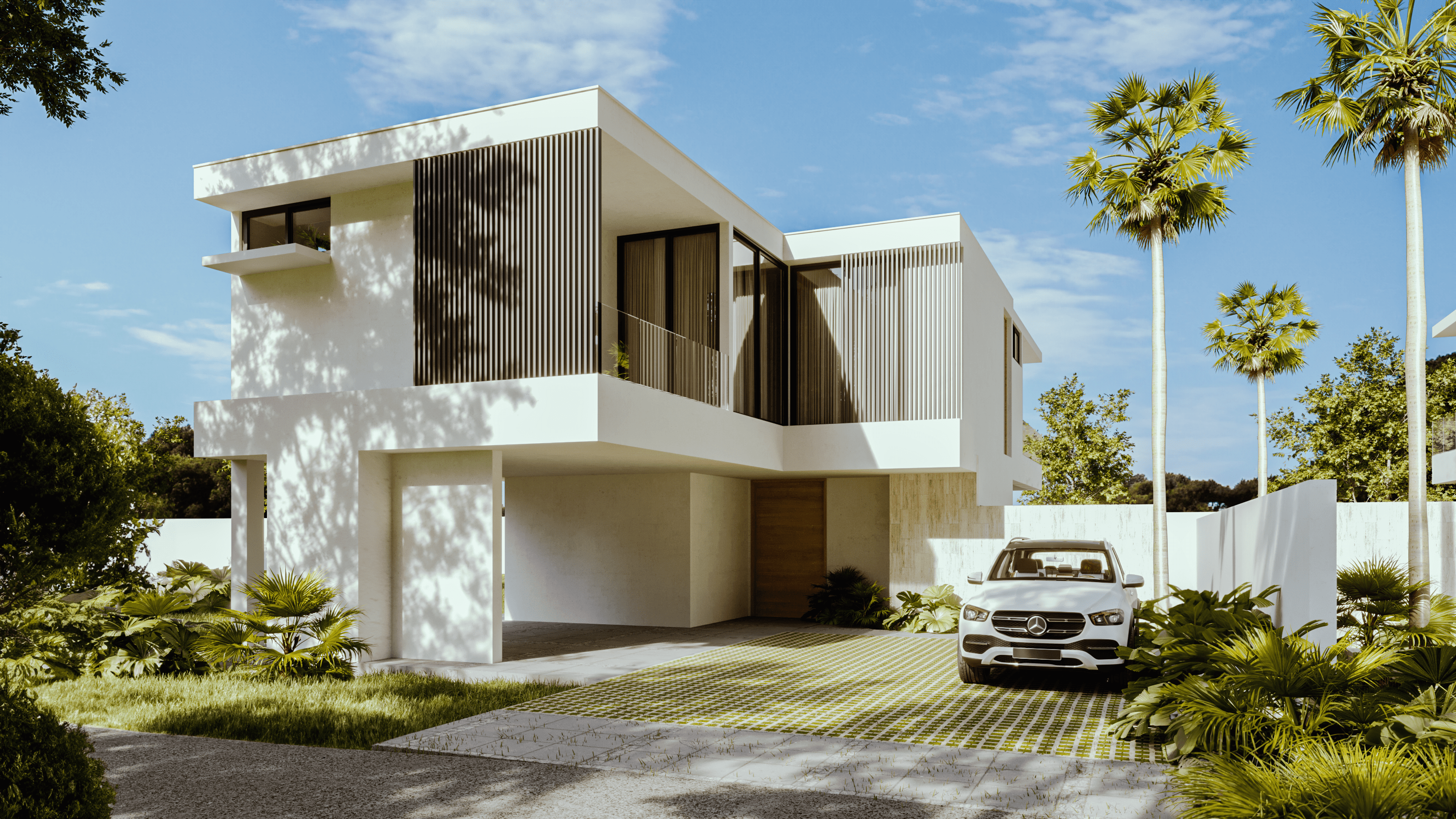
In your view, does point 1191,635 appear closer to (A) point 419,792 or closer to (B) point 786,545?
(A) point 419,792

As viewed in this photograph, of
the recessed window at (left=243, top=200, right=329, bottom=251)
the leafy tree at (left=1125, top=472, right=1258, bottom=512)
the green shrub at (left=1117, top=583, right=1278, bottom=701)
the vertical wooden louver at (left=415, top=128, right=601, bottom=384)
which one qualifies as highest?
the recessed window at (left=243, top=200, right=329, bottom=251)

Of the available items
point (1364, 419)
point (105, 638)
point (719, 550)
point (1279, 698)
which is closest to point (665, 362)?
point (719, 550)

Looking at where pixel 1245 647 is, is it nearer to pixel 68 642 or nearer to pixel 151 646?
pixel 151 646

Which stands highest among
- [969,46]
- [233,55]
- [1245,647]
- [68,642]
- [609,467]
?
[969,46]

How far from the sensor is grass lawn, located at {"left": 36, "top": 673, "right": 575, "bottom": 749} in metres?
7.98

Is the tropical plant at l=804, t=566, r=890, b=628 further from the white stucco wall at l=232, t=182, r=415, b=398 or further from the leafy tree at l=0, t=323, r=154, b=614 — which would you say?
the leafy tree at l=0, t=323, r=154, b=614

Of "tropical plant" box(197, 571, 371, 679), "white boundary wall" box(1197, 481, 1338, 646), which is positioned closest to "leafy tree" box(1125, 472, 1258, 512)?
"white boundary wall" box(1197, 481, 1338, 646)

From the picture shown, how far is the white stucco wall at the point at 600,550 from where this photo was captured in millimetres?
16250

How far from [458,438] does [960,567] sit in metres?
9.34

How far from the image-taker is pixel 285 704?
8961 mm

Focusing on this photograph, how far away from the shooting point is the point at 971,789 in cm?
607

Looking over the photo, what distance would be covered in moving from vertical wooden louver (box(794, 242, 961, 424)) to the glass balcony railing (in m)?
2.57

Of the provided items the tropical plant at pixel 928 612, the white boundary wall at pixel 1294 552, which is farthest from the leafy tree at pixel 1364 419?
the white boundary wall at pixel 1294 552

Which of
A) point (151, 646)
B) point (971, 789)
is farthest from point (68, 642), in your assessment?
point (971, 789)
